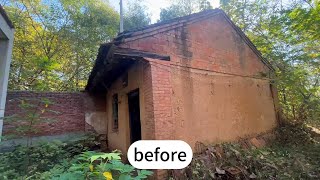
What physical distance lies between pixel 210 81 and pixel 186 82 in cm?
107

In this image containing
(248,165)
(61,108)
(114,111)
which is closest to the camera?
(248,165)

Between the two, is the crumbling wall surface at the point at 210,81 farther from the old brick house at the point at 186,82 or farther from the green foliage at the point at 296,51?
the green foliage at the point at 296,51

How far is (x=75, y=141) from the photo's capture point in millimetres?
7648

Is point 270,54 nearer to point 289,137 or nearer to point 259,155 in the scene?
point 289,137

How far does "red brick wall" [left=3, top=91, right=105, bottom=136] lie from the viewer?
751cm

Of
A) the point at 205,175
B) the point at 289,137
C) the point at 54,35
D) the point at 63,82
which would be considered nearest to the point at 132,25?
the point at 54,35

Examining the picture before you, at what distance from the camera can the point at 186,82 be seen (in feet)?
16.9

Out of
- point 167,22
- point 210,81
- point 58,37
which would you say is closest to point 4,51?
point 167,22

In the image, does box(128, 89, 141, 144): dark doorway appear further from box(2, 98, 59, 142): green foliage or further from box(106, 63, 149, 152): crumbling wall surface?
box(2, 98, 59, 142): green foliage

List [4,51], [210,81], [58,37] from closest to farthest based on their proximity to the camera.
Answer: [4,51] < [210,81] < [58,37]

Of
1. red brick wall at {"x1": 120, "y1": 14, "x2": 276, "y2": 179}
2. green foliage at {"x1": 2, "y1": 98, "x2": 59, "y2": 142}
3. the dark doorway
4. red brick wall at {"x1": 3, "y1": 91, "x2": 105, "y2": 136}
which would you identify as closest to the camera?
green foliage at {"x1": 2, "y1": 98, "x2": 59, "y2": 142}

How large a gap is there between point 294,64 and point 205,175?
619 centimetres

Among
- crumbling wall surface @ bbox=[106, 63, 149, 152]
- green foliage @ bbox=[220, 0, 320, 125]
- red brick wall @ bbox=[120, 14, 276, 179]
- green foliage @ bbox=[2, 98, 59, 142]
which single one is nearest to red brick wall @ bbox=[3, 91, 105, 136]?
green foliage @ bbox=[2, 98, 59, 142]

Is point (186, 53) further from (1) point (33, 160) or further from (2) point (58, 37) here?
(2) point (58, 37)
